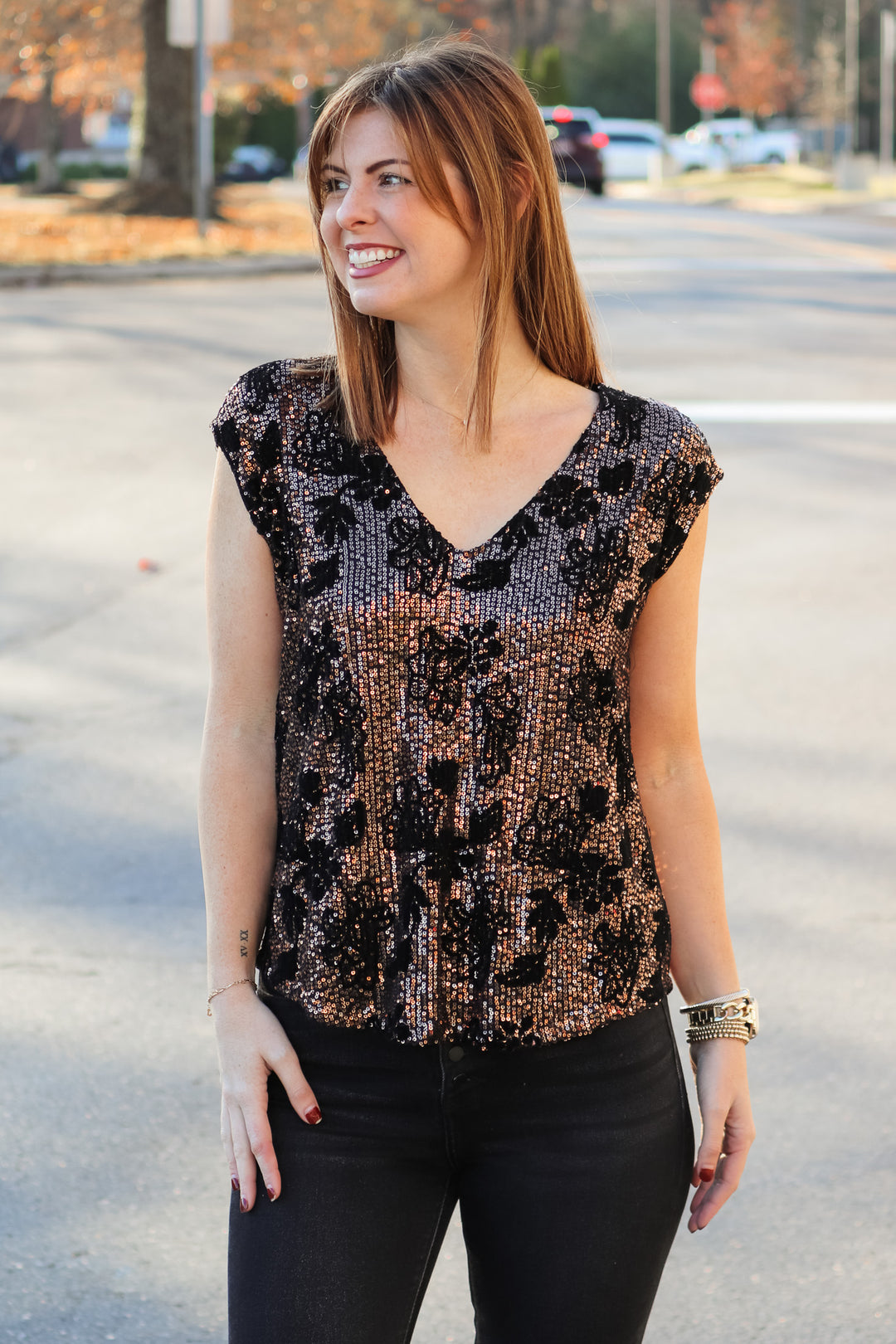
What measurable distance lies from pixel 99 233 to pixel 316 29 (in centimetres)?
833

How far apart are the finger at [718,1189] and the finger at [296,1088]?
45cm

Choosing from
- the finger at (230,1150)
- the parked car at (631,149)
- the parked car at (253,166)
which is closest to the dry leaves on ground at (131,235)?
the finger at (230,1150)

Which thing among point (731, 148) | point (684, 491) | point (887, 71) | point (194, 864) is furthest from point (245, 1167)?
point (731, 148)

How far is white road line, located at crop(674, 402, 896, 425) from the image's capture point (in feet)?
34.3

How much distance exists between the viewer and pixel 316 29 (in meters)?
29.2

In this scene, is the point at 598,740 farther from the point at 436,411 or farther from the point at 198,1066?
the point at 198,1066

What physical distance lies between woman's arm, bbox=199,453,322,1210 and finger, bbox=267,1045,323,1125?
0.19ft

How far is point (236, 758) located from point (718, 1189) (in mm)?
693

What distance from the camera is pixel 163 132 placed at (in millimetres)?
26469

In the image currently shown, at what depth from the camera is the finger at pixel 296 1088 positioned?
1.73 meters

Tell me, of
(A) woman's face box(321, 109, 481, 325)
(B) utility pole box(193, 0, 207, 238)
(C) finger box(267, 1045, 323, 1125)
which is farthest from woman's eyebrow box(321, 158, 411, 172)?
(B) utility pole box(193, 0, 207, 238)

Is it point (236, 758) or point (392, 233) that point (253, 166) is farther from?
point (236, 758)

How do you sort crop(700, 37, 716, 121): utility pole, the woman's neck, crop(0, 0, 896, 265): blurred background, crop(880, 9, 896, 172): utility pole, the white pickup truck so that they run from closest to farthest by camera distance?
the woman's neck, crop(0, 0, 896, 265): blurred background, crop(880, 9, 896, 172): utility pole, the white pickup truck, crop(700, 37, 716, 121): utility pole

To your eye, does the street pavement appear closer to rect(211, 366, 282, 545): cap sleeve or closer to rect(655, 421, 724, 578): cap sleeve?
rect(655, 421, 724, 578): cap sleeve
